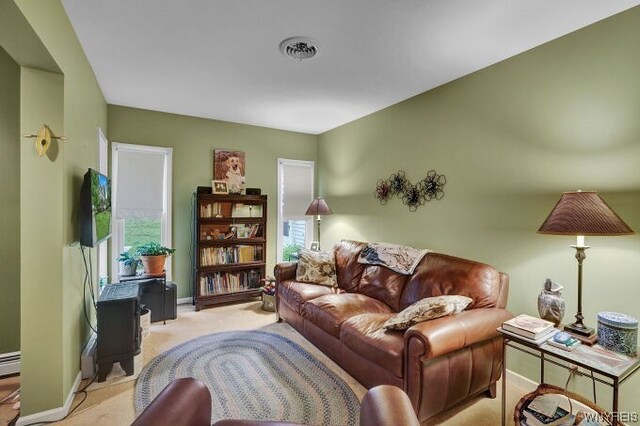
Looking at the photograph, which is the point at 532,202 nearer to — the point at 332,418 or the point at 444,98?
the point at 444,98

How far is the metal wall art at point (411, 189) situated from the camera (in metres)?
3.07

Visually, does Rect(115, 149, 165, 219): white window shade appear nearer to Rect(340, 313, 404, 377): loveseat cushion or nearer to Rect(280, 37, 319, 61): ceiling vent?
Rect(280, 37, 319, 61): ceiling vent

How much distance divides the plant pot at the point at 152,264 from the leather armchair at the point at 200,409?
2622 mm

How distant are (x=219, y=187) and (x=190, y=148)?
0.67 metres

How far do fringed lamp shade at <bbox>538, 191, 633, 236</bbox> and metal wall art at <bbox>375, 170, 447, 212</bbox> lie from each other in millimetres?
1313

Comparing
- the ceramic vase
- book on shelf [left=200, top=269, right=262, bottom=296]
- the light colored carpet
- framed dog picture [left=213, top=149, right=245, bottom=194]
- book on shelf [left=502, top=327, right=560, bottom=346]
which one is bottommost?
the light colored carpet

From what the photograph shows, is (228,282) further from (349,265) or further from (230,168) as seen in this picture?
(349,265)

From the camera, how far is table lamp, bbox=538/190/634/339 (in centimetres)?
156

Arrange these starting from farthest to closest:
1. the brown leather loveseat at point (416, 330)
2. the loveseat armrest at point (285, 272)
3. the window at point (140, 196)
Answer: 1. the window at point (140, 196)
2. the loveseat armrest at point (285, 272)
3. the brown leather loveseat at point (416, 330)

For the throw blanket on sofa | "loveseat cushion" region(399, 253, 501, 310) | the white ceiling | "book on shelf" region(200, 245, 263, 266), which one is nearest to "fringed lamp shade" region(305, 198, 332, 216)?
"book on shelf" region(200, 245, 263, 266)

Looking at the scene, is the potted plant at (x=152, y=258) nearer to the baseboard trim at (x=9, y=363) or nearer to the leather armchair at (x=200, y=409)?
the baseboard trim at (x=9, y=363)

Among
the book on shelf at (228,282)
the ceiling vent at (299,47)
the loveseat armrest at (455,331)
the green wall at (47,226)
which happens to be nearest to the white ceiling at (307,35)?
the ceiling vent at (299,47)

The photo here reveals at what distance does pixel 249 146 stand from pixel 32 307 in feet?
10.4

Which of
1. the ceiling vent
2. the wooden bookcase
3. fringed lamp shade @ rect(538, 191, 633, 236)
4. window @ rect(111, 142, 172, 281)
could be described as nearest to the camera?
fringed lamp shade @ rect(538, 191, 633, 236)
